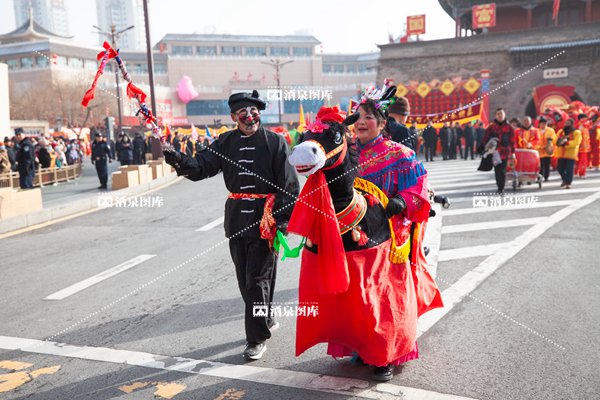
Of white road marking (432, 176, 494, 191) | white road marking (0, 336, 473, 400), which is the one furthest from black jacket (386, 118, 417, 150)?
white road marking (432, 176, 494, 191)

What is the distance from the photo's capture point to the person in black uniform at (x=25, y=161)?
14.9 meters

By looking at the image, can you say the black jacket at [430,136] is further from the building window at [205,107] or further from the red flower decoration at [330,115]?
the building window at [205,107]

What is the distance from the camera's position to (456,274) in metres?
6.02

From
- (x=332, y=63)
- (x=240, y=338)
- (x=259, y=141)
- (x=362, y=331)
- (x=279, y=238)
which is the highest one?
(x=332, y=63)

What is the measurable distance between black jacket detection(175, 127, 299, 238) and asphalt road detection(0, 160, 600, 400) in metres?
1.09

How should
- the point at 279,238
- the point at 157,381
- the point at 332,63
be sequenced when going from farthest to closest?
the point at 332,63 < the point at 279,238 < the point at 157,381

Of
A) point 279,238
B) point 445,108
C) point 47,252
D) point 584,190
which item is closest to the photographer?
point 279,238

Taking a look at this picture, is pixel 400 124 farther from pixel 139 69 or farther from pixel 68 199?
pixel 139 69

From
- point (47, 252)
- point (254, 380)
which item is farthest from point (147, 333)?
point (47, 252)

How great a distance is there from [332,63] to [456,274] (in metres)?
88.5

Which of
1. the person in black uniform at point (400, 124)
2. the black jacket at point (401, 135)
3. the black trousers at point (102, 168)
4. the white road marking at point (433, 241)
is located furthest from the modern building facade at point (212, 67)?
the black jacket at point (401, 135)

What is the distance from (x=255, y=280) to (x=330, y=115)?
1.51 m

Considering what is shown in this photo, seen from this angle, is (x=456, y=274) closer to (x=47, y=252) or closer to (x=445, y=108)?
(x=47, y=252)

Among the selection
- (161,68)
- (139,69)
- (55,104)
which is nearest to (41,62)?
(139,69)
